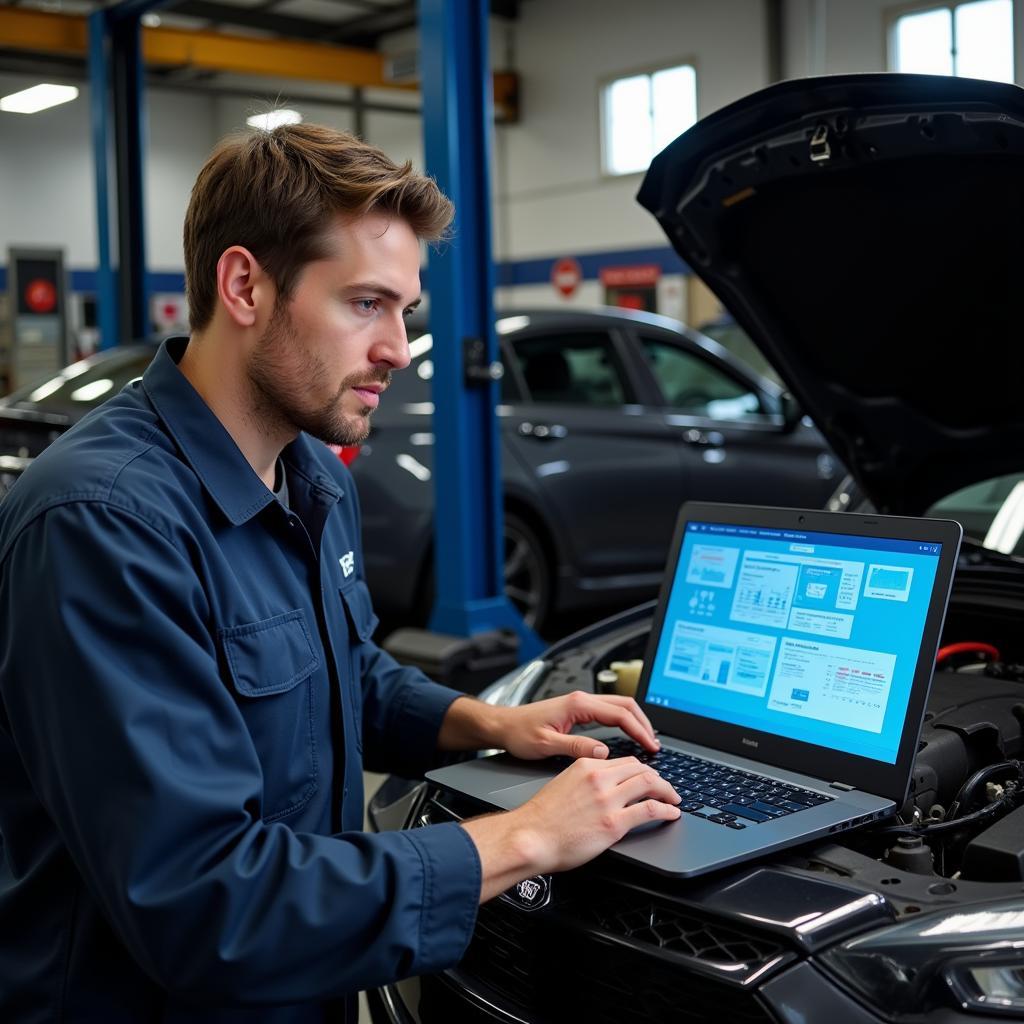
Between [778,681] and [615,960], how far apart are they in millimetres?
456

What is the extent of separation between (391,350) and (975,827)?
89 centimetres

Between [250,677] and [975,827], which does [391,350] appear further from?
[975,827]

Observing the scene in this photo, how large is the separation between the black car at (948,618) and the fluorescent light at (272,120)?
0.61 m

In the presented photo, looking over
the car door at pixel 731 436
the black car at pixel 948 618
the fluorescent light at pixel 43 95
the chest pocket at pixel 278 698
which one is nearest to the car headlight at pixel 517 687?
the black car at pixel 948 618

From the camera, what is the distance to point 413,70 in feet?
40.3

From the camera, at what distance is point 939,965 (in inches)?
44.5

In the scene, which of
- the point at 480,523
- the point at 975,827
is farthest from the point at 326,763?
the point at 480,523

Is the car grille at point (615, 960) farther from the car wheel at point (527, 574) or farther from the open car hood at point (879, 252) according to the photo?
the car wheel at point (527, 574)

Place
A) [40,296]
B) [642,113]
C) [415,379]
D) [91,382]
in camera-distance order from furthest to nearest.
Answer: [642,113]
[40,296]
[91,382]
[415,379]

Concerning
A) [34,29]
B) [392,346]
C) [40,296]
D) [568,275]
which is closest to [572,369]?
[392,346]

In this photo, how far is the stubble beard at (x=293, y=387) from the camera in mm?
1428

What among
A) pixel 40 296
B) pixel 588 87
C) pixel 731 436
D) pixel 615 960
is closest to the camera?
pixel 615 960

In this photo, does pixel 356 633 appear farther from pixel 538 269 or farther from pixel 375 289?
pixel 538 269

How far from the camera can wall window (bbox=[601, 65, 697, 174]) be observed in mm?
13414
